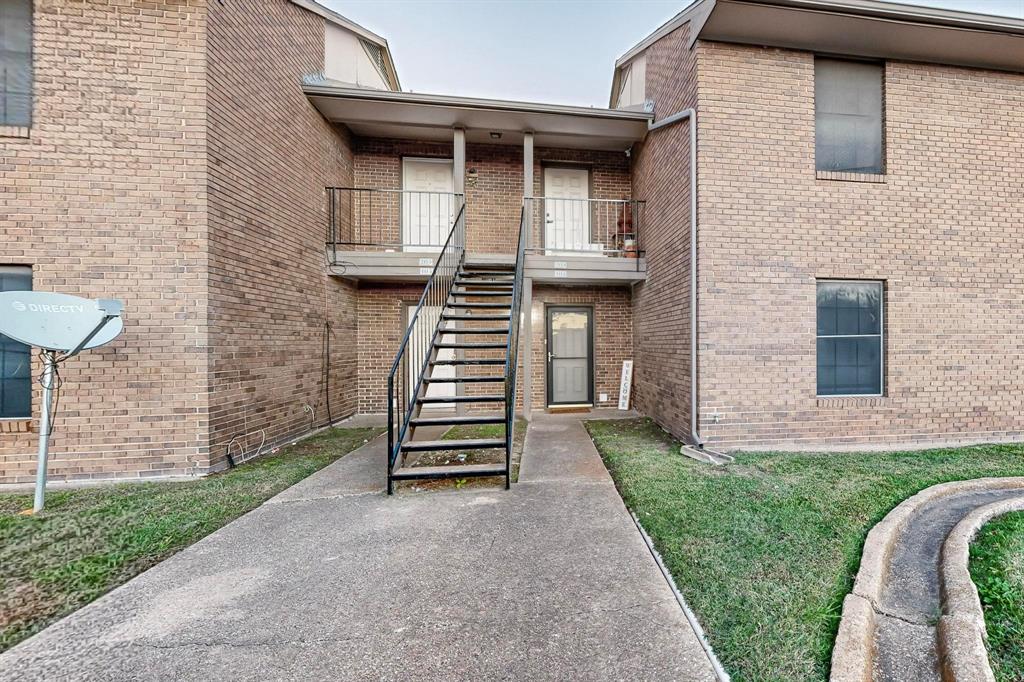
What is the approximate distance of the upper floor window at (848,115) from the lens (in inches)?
205

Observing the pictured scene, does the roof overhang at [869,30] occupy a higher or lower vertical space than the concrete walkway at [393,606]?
→ higher

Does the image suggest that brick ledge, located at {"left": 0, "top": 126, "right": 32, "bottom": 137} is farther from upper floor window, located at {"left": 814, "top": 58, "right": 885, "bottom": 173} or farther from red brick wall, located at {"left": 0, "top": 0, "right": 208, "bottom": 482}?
upper floor window, located at {"left": 814, "top": 58, "right": 885, "bottom": 173}

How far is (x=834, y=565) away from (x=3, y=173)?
7.79 m

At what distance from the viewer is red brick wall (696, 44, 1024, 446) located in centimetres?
501

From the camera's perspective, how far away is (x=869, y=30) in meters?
4.80

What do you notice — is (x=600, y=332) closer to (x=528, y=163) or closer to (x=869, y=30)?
(x=528, y=163)

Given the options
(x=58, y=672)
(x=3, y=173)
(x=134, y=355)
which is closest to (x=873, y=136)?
(x=58, y=672)

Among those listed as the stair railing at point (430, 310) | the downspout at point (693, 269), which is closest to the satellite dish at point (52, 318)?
the stair railing at point (430, 310)

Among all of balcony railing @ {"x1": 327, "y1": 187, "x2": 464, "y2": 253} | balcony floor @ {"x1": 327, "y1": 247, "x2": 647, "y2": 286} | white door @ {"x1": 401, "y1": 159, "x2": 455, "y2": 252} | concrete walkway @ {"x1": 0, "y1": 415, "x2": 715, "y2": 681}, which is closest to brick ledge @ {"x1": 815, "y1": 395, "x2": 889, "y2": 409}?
balcony floor @ {"x1": 327, "y1": 247, "x2": 647, "y2": 286}

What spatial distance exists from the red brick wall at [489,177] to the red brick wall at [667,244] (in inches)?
54.4

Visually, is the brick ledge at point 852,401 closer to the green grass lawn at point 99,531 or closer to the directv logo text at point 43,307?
the green grass lawn at point 99,531

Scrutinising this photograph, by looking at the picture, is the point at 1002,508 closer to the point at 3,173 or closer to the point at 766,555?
the point at 766,555

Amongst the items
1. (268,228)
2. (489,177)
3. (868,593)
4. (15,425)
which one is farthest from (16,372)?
(868,593)

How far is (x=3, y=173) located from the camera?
393cm
